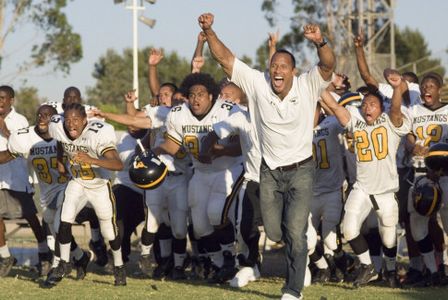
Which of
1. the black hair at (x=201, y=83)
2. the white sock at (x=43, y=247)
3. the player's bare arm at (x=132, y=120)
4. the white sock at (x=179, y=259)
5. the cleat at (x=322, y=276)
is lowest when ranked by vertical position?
the cleat at (x=322, y=276)

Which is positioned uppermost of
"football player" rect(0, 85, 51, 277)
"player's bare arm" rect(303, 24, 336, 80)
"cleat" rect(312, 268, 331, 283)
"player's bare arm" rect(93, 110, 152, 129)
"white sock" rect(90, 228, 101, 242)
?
"player's bare arm" rect(303, 24, 336, 80)

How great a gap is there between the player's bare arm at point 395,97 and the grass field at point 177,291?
1743mm

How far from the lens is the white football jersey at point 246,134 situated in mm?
11219

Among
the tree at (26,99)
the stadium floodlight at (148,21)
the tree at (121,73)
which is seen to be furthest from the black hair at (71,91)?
the tree at (121,73)

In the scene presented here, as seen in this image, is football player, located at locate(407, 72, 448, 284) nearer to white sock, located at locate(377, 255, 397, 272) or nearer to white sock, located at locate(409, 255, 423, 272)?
white sock, located at locate(409, 255, 423, 272)

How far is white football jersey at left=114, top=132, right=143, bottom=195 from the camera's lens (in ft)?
42.2

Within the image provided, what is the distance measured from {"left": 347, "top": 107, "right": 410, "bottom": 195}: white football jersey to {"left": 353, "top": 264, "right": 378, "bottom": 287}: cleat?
768 millimetres

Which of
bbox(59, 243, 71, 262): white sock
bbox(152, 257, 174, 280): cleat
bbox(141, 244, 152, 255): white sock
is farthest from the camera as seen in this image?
bbox(152, 257, 174, 280): cleat

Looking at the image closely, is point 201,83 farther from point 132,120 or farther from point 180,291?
point 180,291

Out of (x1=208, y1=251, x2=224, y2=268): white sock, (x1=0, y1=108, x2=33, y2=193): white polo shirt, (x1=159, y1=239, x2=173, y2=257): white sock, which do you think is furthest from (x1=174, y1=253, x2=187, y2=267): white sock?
(x1=0, y1=108, x2=33, y2=193): white polo shirt

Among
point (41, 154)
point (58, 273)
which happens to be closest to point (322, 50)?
point (58, 273)

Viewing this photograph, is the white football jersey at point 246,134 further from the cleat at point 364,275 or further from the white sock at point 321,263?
the cleat at point 364,275

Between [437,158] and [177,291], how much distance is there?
297cm

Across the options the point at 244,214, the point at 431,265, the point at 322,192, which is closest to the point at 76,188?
the point at 244,214
